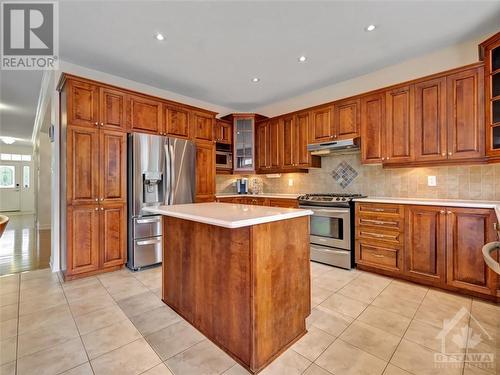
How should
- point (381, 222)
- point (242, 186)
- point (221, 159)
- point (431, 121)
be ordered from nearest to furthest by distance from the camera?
point (431, 121) < point (381, 222) < point (221, 159) < point (242, 186)

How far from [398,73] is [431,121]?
935 mm

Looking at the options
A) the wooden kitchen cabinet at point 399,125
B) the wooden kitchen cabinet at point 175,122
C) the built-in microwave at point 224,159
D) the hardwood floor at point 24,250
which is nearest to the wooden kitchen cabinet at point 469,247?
the wooden kitchen cabinet at point 399,125

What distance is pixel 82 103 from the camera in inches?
113

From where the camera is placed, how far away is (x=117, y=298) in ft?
7.89

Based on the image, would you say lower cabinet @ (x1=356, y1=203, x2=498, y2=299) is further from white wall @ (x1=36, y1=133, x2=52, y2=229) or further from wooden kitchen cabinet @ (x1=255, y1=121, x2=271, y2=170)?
white wall @ (x1=36, y1=133, x2=52, y2=229)

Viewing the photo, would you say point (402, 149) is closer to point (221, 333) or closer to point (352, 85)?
point (352, 85)

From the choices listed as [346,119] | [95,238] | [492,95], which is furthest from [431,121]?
[95,238]

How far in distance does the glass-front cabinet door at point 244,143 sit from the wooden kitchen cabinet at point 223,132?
10 cm

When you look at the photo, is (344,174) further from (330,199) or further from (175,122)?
(175,122)

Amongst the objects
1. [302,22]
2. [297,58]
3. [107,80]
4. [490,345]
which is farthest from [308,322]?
[107,80]

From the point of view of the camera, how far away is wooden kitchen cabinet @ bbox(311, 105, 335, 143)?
12.2 ft

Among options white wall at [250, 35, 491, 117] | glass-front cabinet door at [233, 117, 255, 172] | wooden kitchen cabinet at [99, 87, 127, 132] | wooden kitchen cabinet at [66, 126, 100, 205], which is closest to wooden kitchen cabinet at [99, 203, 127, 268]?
wooden kitchen cabinet at [66, 126, 100, 205]

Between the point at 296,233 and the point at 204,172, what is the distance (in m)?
2.63

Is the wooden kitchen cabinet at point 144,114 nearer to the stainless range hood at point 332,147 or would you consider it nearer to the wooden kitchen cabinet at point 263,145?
the wooden kitchen cabinet at point 263,145
